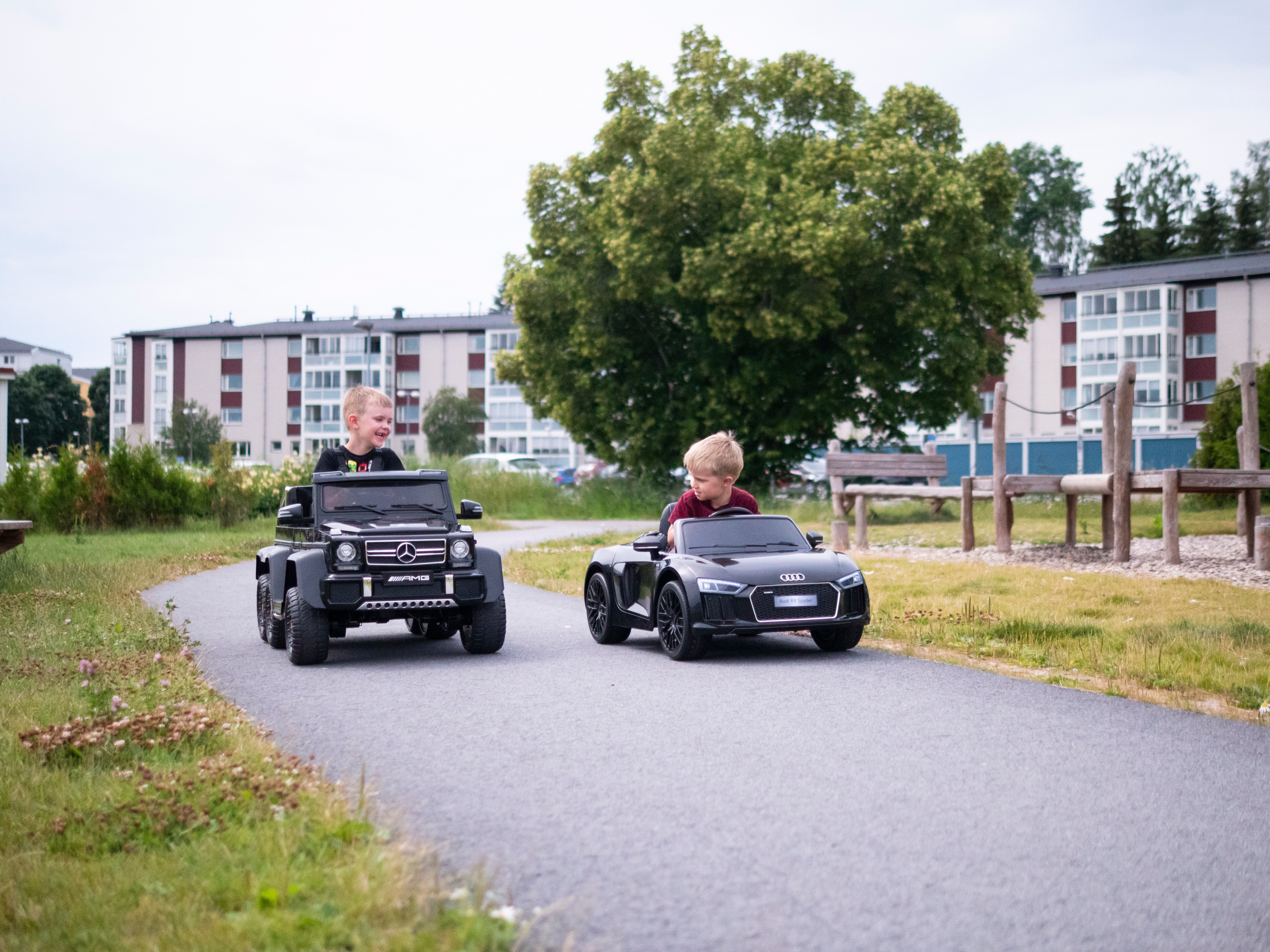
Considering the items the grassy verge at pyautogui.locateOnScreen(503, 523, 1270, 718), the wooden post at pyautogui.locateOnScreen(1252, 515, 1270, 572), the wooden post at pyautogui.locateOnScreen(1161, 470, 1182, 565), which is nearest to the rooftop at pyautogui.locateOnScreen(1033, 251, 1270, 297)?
the wooden post at pyautogui.locateOnScreen(1161, 470, 1182, 565)

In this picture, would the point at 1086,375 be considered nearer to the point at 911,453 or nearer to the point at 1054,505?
the point at 911,453

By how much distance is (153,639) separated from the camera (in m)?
9.87

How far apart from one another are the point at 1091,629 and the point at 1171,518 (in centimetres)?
606

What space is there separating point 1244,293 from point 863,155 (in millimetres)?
47048

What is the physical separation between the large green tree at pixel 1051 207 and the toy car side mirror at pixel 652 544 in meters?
79.1

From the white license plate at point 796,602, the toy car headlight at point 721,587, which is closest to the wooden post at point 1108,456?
the white license plate at point 796,602

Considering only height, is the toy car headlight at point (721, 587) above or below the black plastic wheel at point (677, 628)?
above

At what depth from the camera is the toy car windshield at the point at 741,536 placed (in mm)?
9828

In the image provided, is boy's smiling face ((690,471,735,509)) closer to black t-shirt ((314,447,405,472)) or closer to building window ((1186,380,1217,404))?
black t-shirt ((314,447,405,472))

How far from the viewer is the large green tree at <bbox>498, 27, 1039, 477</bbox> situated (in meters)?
33.6

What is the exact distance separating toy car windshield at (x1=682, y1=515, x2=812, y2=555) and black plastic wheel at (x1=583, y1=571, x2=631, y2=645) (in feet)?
3.20

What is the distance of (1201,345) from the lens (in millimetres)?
75688

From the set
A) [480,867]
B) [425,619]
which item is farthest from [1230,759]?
[425,619]

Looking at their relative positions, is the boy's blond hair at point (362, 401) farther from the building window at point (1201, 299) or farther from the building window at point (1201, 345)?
the building window at point (1201, 345)
